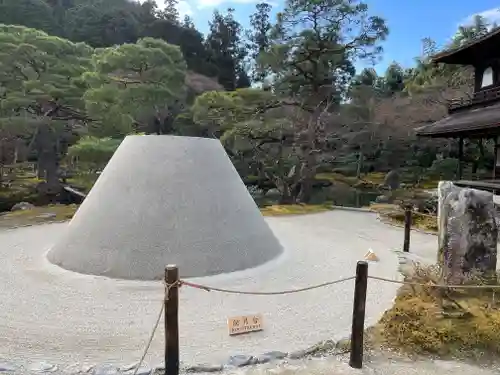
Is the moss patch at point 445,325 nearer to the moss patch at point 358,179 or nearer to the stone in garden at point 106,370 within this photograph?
the stone in garden at point 106,370

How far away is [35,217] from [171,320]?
358 inches

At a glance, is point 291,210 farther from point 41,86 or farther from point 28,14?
point 28,14

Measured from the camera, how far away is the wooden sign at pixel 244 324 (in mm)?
3990

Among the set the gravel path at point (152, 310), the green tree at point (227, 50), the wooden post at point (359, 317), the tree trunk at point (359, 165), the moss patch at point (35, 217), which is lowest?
the gravel path at point (152, 310)

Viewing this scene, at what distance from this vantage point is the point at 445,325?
12.7 ft

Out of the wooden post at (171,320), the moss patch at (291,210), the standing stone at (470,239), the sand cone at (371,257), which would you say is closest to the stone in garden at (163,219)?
the sand cone at (371,257)

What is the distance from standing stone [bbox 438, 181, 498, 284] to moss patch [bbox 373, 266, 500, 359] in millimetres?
287

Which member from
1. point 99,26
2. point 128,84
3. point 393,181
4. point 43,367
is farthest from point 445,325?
point 99,26

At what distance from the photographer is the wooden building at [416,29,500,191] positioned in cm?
1118

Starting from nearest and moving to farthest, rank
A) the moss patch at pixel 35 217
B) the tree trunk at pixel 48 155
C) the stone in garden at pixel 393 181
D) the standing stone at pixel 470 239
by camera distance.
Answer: the standing stone at pixel 470 239, the moss patch at pixel 35 217, the tree trunk at pixel 48 155, the stone in garden at pixel 393 181

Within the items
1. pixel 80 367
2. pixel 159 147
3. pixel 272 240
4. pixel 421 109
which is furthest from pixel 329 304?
pixel 421 109

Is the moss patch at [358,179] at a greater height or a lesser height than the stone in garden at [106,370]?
greater

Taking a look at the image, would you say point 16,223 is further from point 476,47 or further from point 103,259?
point 476,47

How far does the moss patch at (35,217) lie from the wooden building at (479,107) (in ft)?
37.0
